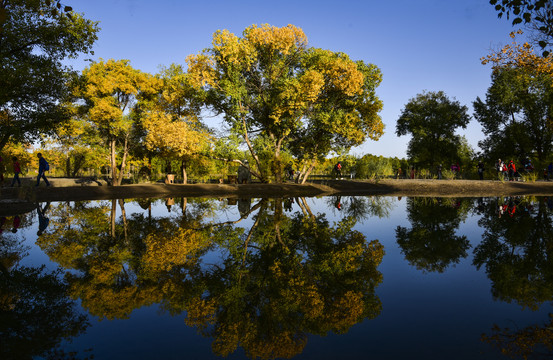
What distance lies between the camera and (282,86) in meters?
24.6

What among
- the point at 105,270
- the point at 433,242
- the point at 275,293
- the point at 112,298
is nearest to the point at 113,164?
the point at 105,270

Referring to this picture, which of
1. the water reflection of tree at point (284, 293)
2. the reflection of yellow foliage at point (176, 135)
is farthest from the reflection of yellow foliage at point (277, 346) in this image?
the reflection of yellow foliage at point (176, 135)

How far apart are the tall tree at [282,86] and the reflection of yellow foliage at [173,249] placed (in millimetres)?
15620

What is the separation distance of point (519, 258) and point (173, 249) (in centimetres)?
739

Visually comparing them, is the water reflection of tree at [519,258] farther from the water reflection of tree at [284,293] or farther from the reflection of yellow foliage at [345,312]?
the reflection of yellow foliage at [345,312]

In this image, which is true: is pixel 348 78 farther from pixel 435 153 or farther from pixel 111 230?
pixel 435 153

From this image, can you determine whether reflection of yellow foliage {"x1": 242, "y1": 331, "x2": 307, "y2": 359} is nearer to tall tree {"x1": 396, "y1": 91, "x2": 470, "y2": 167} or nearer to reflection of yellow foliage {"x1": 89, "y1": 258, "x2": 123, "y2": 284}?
reflection of yellow foliage {"x1": 89, "y1": 258, "x2": 123, "y2": 284}

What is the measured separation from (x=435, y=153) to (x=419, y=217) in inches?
1776

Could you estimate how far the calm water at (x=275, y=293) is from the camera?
3652mm

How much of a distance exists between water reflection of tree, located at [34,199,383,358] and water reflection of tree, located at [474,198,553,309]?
1.99m

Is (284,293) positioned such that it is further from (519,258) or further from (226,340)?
(519,258)

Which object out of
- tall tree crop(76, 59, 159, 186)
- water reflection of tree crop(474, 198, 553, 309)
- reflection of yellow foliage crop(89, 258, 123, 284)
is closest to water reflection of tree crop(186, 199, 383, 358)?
reflection of yellow foliage crop(89, 258, 123, 284)

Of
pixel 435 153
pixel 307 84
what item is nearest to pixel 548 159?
pixel 435 153

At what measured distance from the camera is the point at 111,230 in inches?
404
